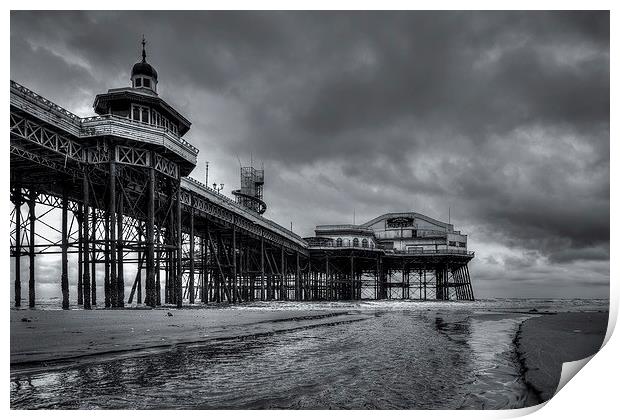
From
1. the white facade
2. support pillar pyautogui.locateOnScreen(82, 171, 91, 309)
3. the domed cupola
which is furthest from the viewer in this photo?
the white facade

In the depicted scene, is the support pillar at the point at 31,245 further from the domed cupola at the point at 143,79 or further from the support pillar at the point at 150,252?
the domed cupola at the point at 143,79

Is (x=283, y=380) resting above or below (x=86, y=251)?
below

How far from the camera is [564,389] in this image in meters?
7.05

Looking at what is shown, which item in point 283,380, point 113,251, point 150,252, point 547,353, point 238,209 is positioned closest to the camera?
point 283,380

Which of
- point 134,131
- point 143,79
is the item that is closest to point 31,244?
point 134,131

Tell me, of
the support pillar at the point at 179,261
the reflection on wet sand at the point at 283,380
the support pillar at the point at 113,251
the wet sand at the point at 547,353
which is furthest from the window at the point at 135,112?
the wet sand at the point at 547,353

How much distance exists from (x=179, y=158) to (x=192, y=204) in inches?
319

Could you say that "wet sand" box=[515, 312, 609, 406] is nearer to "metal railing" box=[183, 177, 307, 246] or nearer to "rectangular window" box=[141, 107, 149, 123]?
"rectangular window" box=[141, 107, 149, 123]

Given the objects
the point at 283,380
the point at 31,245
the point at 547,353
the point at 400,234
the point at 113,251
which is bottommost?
the point at 547,353

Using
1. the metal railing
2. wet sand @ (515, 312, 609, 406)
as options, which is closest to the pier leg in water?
the metal railing

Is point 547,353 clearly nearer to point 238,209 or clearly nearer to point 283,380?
point 283,380
